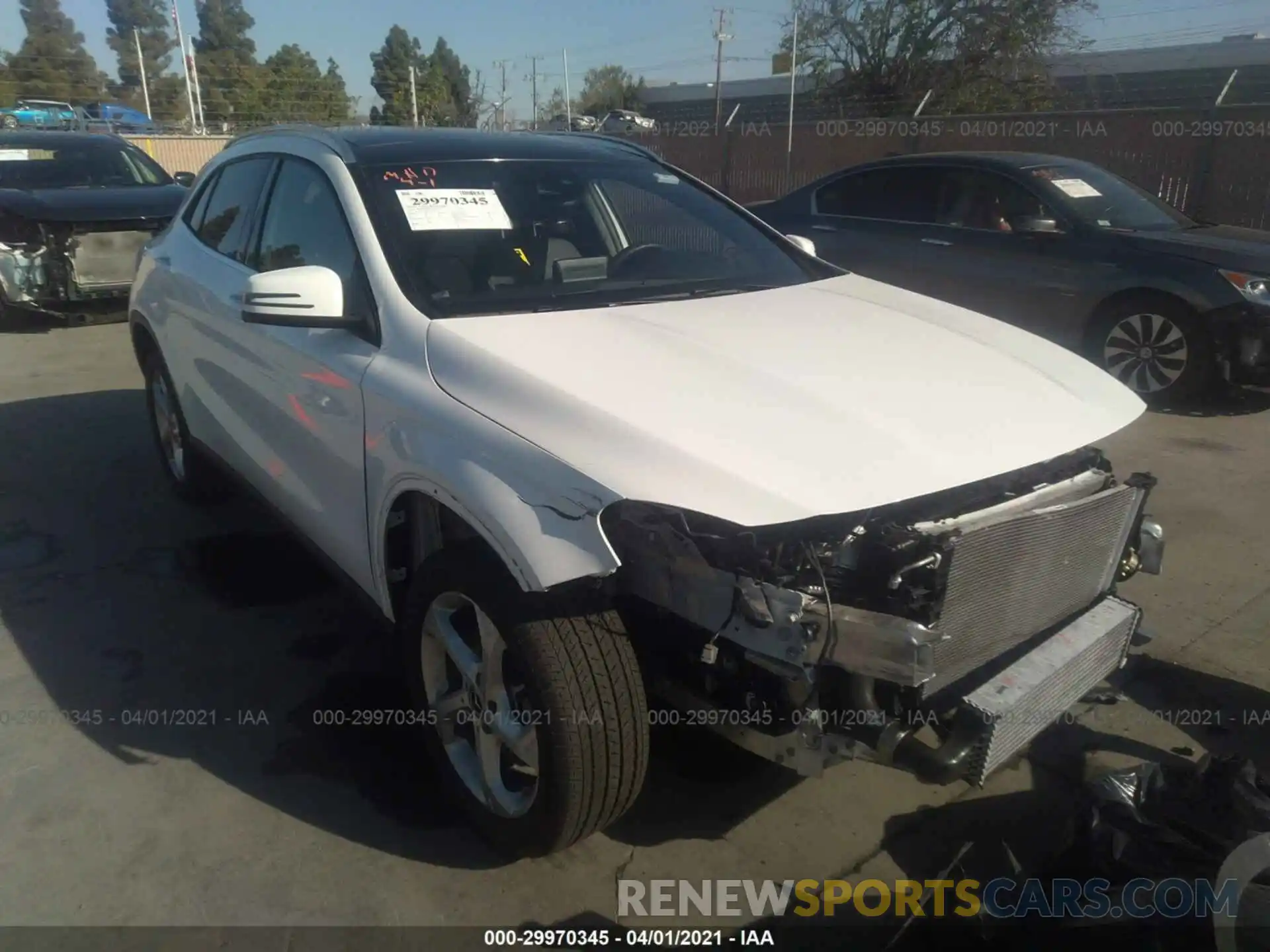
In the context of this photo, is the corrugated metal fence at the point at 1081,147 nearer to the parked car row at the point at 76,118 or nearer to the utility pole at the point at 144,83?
the parked car row at the point at 76,118

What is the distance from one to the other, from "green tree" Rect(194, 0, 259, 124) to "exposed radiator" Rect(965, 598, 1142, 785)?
48.1m

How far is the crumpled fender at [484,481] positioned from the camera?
6.81ft

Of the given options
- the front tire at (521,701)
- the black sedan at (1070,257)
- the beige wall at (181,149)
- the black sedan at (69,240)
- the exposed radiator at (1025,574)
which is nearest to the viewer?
the exposed radiator at (1025,574)

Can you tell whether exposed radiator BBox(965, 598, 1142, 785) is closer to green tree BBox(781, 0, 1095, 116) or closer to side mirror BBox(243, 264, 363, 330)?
side mirror BBox(243, 264, 363, 330)

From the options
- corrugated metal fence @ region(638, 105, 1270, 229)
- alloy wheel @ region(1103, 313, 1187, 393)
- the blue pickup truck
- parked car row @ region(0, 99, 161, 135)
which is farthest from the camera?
the blue pickup truck


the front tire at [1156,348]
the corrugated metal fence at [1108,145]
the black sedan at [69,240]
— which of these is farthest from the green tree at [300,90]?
the front tire at [1156,348]

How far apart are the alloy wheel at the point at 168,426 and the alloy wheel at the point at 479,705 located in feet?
8.73

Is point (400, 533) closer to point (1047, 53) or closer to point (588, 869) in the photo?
point (588, 869)

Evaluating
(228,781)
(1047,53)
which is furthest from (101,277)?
(1047,53)

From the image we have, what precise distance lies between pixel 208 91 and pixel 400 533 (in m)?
67.8

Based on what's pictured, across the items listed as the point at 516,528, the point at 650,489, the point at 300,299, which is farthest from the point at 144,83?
the point at 650,489

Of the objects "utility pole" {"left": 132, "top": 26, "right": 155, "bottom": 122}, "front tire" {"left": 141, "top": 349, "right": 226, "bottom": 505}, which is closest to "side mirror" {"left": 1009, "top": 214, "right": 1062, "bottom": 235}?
"front tire" {"left": 141, "top": 349, "right": 226, "bottom": 505}

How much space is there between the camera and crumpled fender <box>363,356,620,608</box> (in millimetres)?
2076

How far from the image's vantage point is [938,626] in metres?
2.09
